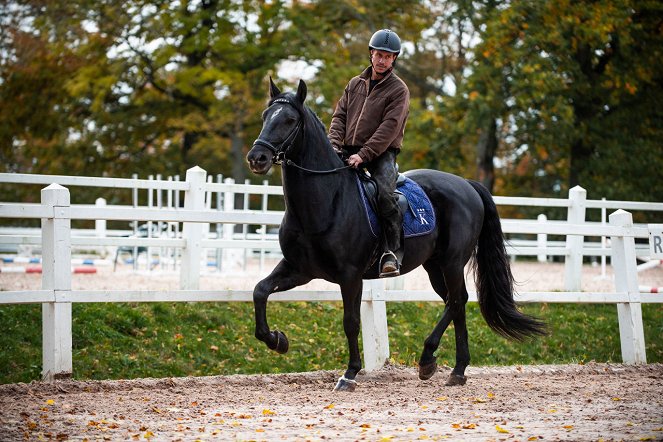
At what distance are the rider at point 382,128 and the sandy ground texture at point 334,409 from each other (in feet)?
4.30

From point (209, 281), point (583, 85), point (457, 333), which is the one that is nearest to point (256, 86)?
point (583, 85)

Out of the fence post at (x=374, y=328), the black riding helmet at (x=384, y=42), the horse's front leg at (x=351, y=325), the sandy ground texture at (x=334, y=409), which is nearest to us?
the sandy ground texture at (x=334, y=409)

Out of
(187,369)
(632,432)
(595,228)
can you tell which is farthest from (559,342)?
(632,432)

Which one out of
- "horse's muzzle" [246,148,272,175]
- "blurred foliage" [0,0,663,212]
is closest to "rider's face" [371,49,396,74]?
"horse's muzzle" [246,148,272,175]

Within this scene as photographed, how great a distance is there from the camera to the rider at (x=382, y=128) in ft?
25.0

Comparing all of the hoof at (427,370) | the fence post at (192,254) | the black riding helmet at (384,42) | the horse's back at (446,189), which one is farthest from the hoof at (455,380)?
the fence post at (192,254)

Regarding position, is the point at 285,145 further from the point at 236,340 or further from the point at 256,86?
the point at 256,86

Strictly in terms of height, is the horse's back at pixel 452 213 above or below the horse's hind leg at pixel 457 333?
above

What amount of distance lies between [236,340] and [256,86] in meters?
18.1

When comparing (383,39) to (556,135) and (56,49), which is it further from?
(56,49)

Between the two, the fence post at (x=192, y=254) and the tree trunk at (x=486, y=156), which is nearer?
the fence post at (x=192, y=254)

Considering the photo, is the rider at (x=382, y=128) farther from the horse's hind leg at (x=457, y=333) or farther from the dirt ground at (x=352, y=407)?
the dirt ground at (x=352, y=407)

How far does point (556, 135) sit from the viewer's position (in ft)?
85.2

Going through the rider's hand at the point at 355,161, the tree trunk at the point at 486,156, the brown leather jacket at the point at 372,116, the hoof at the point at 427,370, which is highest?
the tree trunk at the point at 486,156
